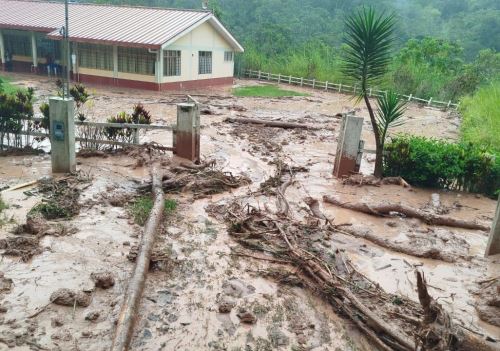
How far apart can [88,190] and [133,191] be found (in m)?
0.80

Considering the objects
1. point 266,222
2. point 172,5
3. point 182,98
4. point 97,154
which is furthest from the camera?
point 172,5

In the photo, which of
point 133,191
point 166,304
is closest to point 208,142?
point 133,191

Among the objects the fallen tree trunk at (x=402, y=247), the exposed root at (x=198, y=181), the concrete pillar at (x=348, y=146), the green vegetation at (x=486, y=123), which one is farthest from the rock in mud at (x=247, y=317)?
the green vegetation at (x=486, y=123)

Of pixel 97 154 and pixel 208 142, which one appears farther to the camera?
pixel 208 142

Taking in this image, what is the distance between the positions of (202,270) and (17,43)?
95.7 feet

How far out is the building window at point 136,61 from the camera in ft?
81.9

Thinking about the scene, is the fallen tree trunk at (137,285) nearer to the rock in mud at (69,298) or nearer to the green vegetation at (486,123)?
the rock in mud at (69,298)

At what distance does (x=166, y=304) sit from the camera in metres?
4.98

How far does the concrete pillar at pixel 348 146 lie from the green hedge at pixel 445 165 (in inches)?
31.6

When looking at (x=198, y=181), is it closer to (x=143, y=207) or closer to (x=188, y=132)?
(x=143, y=207)

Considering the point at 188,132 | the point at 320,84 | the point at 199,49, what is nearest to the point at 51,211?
the point at 188,132

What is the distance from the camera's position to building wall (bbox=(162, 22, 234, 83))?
25.9 metres

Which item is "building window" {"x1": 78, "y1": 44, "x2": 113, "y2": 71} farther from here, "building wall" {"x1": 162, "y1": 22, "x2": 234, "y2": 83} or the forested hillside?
the forested hillside

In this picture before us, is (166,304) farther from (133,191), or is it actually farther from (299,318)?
(133,191)
